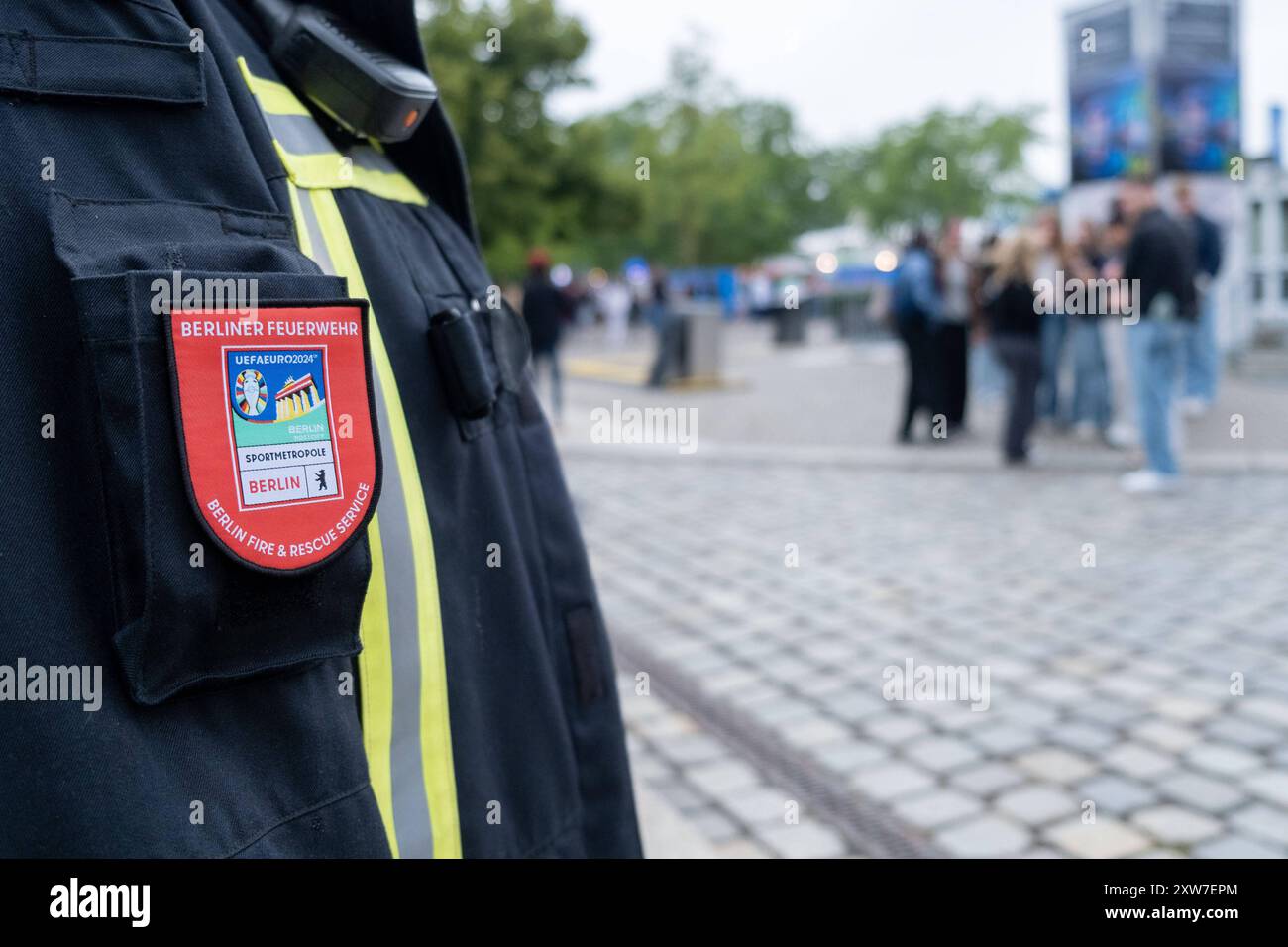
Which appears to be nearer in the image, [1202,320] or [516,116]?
[1202,320]

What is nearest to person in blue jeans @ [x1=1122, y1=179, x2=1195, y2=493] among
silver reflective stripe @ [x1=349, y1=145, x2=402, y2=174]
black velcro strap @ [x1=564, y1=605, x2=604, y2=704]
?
black velcro strap @ [x1=564, y1=605, x2=604, y2=704]

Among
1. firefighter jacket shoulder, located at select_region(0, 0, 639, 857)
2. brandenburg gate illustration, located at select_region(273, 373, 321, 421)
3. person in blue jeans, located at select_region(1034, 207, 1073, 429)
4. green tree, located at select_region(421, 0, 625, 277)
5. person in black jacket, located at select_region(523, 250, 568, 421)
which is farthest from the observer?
green tree, located at select_region(421, 0, 625, 277)

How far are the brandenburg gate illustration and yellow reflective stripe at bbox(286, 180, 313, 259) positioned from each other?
7.0 inches

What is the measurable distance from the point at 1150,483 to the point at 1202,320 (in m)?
3.96

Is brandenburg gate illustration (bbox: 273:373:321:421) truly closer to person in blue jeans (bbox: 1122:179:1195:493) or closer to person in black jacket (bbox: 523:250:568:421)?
person in blue jeans (bbox: 1122:179:1195:493)

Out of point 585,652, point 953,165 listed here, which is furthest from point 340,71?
point 953,165

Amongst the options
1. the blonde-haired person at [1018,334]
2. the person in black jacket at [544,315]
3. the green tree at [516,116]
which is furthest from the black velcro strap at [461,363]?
the green tree at [516,116]

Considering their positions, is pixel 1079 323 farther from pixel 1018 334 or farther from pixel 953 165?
pixel 953 165

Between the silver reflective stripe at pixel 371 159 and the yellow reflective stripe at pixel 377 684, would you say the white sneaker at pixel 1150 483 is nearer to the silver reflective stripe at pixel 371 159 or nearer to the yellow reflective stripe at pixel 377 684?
the silver reflective stripe at pixel 371 159

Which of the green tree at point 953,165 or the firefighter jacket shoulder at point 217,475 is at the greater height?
the green tree at point 953,165

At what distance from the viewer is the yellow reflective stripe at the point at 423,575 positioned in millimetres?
1191

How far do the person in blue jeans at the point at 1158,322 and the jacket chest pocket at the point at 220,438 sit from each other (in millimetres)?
7911

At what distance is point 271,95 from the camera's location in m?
1.22

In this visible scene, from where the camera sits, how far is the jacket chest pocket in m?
0.92
